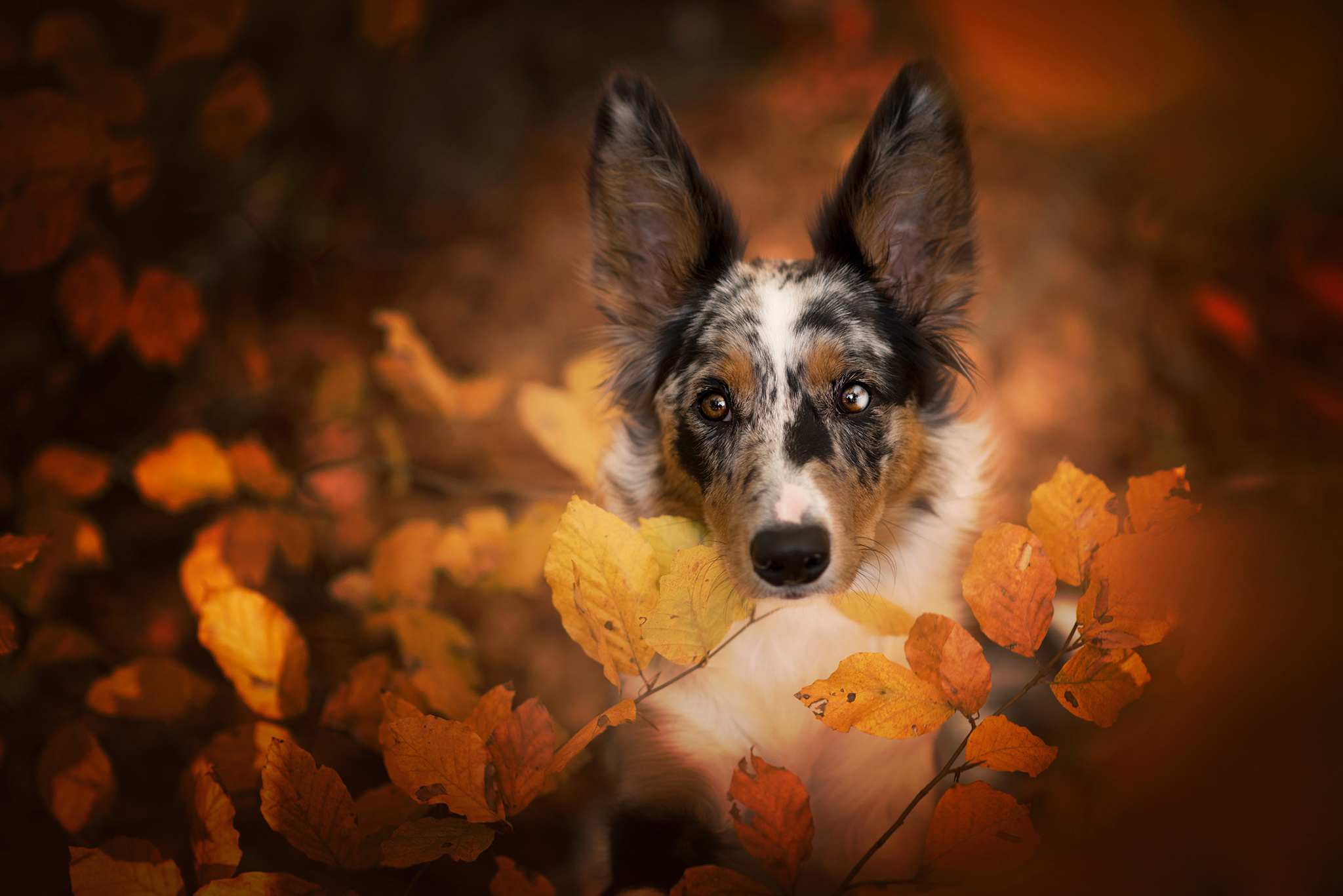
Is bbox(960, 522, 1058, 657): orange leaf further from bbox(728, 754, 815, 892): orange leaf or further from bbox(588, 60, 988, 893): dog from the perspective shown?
bbox(728, 754, 815, 892): orange leaf

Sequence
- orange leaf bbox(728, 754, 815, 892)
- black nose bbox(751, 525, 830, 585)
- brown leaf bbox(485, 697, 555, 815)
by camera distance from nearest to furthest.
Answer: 1. orange leaf bbox(728, 754, 815, 892)
2. brown leaf bbox(485, 697, 555, 815)
3. black nose bbox(751, 525, 830, 585)

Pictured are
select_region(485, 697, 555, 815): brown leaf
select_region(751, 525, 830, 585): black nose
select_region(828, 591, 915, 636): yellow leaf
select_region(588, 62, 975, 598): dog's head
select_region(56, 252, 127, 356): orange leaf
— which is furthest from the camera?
select_region(56, 252, 127, 356): orange leaf

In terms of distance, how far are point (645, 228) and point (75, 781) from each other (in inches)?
98.1

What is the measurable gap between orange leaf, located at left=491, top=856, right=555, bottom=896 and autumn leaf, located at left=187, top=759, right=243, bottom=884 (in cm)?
59

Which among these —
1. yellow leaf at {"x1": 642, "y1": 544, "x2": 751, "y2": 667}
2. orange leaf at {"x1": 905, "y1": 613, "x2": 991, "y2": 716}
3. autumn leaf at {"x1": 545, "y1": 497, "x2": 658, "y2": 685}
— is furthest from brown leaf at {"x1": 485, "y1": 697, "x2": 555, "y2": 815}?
orange leaf at {"x1": 905, "y1": 613, "x2": 991, "y2": 716}

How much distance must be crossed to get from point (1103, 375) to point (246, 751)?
3922 mm

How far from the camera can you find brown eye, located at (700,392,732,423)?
2318mm

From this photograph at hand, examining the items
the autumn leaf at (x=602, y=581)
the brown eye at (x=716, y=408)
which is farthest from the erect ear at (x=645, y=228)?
the autumn leaf at (x=602, y=581)

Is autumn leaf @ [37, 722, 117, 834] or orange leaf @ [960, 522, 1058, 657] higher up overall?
orange leaf @ [960, 522, 1058, 657]

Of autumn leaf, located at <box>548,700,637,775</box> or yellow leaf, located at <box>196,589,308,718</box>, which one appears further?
yellow leaf, located at <box>196,589,308,718</box>

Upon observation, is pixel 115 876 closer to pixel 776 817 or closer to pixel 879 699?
pixel 776 817

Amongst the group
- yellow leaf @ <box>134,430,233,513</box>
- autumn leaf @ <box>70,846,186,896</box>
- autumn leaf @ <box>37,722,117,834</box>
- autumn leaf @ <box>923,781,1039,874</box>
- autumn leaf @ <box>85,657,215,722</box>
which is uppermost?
autumn leaf @ <box>923,781,1039,874</box>

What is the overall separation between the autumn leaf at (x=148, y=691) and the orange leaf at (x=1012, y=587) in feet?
8.31

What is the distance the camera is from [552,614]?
344 cm
